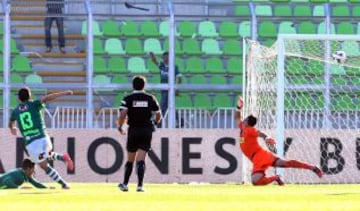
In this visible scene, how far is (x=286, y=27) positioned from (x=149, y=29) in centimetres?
292

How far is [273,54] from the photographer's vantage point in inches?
792

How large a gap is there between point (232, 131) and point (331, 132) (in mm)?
1721

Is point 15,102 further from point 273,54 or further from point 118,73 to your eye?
point 273,54

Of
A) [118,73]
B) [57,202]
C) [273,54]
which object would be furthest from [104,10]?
[57,202]

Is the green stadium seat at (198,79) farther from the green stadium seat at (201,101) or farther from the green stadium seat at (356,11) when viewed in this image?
the green stadium seat at (356,11)

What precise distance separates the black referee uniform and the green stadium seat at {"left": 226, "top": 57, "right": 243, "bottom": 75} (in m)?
8.81

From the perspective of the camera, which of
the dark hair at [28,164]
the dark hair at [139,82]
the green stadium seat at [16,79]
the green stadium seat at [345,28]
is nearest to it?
the dark hair at [139,82]

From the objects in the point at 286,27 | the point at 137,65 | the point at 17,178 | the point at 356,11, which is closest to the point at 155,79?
the point at 137,65

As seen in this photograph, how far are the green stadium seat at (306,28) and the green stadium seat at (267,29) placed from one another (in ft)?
1.90

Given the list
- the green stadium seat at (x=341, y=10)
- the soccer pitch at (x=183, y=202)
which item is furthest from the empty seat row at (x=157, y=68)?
the soccer pitch at (x=183, y=202)

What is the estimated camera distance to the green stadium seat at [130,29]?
2520 cm

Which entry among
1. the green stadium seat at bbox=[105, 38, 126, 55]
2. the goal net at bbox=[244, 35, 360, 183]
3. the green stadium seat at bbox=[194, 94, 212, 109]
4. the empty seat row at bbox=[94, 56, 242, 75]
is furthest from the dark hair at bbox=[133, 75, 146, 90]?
the green stadium seat at bbox=[105, 38, 126, 55]

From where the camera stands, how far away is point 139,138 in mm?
15617

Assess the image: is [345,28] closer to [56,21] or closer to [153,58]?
[153,58]
